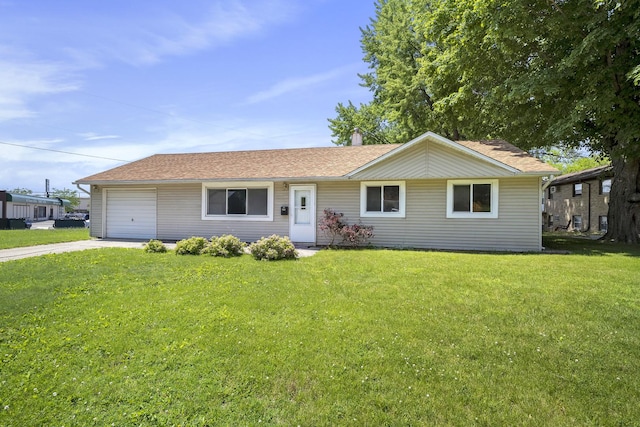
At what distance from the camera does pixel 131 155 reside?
1346 inches

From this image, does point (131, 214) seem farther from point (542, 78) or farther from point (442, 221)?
point (542, 78)

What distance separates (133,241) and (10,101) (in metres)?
13.1

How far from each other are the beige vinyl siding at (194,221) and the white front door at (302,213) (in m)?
0.29

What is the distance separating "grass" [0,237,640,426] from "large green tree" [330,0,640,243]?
824cm

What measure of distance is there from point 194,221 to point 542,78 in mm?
14183

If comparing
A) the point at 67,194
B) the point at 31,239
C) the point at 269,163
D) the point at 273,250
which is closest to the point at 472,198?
the point at 273,250

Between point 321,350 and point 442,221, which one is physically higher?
point 442,221

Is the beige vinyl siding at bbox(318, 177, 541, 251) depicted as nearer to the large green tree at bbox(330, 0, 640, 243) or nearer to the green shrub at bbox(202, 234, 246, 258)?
the large green tree at bbox(330, 0, 640, 243)

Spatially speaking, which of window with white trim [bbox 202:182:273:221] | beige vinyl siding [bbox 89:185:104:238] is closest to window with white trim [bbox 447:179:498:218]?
window with white trim [bbox 202:182:273:221]

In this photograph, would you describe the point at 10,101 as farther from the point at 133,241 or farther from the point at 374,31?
the point at 374,31

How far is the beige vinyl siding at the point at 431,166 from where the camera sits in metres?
11.4

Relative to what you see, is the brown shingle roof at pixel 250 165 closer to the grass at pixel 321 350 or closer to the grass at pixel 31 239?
the grass at pixel 31 239

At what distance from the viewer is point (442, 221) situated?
12.1 meters

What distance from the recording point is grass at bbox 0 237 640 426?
3.00m
